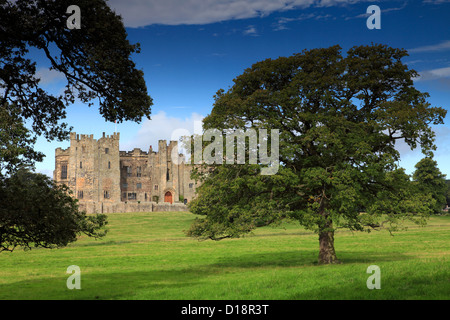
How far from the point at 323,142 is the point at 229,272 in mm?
8503

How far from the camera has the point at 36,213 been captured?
15.7m

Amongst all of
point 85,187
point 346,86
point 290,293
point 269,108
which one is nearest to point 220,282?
point 290,293

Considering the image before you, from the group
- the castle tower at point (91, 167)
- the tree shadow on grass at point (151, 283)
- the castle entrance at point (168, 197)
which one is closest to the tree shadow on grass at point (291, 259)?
the tree shadow on grass at point (151, 283)

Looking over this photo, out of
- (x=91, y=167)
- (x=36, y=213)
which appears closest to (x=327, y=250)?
(x=36, y=213)

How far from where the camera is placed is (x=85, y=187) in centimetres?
10038

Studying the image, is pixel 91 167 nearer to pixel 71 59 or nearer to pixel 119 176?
pixel 119 176

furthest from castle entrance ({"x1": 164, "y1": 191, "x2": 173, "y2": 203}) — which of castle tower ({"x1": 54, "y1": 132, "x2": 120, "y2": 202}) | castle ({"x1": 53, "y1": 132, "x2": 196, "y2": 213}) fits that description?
castle tower ({"x1": 54, "y1": 132, "x2": 120, "y2": 202})

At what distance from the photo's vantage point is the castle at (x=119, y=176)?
9944cm

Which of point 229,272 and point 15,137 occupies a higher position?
point 15,137

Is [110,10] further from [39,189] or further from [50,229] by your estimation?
[50,229]

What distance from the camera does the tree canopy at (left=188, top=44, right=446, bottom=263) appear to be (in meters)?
24.6

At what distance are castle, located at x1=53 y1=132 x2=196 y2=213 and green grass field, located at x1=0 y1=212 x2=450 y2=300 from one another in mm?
50487
